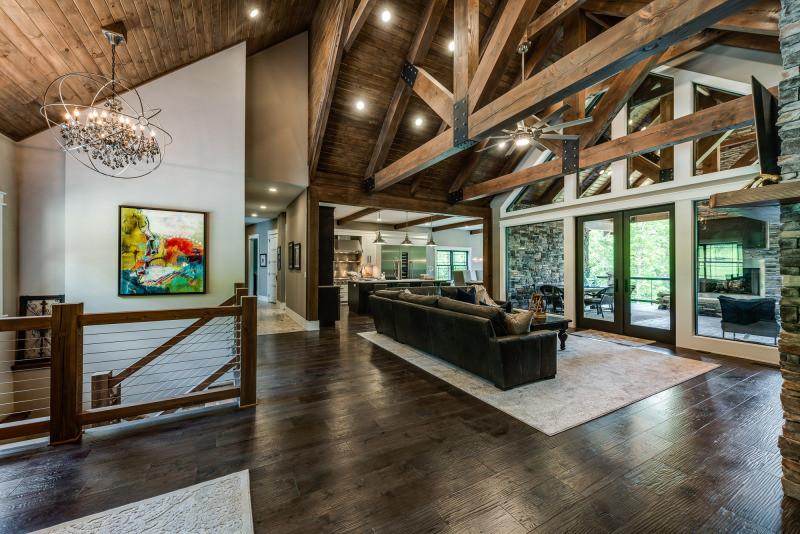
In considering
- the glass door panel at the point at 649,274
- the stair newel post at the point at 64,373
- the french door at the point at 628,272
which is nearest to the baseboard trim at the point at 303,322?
the stair newel post at the point at 64,373

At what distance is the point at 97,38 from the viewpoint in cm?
334

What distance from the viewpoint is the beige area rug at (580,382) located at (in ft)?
9.54

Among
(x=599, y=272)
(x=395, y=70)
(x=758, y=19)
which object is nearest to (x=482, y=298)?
(x=599, y=272)

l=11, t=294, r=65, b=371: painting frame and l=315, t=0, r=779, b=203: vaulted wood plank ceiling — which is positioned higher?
l=315, t=0, r=779, b=203: vaulted wood plank ceiling

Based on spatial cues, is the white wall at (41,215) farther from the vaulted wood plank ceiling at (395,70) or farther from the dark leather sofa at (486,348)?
the dark leather sofa at (486,348)

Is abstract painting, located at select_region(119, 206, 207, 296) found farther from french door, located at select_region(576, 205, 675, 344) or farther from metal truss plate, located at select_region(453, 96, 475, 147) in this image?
french door, located at select_region(576, 205, 675, 344)

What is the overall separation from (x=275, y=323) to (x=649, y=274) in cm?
771

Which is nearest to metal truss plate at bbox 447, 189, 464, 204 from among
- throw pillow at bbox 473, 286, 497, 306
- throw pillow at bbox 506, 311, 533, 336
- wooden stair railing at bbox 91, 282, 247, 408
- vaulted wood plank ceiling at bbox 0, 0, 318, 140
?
throw pillow at bbox 473, 286, 497, 306

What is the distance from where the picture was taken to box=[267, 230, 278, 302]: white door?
10.6 meters

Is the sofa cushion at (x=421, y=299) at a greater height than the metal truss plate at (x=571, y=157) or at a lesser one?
lesser

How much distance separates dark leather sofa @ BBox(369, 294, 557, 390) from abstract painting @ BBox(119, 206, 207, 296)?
3.45 meters

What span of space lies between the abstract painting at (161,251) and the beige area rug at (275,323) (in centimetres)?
201

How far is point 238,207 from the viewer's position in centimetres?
499

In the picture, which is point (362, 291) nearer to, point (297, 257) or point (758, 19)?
point (297, 257)
